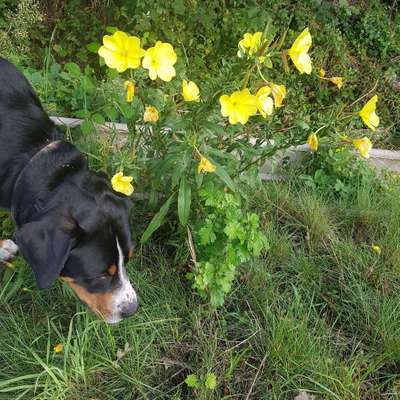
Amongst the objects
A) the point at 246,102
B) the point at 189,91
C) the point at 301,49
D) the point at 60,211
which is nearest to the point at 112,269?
the point at 60,211

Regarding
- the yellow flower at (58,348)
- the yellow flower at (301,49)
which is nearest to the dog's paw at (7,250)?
the yellow flower at (58,348)

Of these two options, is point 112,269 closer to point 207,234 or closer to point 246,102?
point 207,234

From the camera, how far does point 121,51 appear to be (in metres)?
A: 1.83

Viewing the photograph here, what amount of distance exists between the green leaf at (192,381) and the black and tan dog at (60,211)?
394 mm

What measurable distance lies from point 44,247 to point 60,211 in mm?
181

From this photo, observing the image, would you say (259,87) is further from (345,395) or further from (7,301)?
(7,301)

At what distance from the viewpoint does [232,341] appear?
102 inches

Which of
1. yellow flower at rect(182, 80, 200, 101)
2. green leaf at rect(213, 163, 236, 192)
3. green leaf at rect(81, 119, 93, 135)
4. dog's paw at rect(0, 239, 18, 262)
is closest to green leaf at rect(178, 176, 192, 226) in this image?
green leaf at rect(213, 163, 236, 192)

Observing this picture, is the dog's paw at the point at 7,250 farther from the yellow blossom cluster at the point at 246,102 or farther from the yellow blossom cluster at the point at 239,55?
the yellow blossom cluster at the point at 246,102

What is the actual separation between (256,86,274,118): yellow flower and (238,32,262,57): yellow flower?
0.44 ft

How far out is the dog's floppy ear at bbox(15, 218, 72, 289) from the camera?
201cm

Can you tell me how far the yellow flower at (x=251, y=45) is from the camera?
5.99 feet

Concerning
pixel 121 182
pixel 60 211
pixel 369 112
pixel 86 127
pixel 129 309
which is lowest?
pixel 129 309

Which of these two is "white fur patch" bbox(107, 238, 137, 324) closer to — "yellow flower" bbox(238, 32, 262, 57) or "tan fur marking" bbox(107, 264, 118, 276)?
"tan fur marking" bbox(107, 264, 118, 276)
